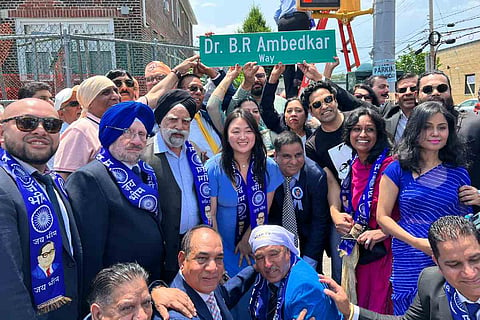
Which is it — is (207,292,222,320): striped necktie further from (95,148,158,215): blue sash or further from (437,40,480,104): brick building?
(437,40,480,104): brick building

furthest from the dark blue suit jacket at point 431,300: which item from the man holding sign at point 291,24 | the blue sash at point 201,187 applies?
the man holding sign at point 291,24

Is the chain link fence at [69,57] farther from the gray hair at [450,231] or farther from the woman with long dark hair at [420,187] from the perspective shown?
the gray hair at [450,231]

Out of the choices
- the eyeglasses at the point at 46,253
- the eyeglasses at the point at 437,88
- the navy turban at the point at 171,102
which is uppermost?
the eyeglasses at the point at 437,88

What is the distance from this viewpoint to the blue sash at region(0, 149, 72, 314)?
2.22 metres

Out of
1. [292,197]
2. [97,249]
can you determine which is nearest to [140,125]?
[97,249]

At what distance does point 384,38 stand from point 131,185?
4.13 metres

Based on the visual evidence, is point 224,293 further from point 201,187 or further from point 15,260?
point 15,260

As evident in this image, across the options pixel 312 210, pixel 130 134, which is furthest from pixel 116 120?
pixel 312 210

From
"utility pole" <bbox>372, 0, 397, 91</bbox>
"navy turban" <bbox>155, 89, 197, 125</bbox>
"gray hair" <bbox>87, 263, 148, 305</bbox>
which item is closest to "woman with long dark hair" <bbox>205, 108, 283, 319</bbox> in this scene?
"navy turban" <bbox>155, 89, 197, 125</bbox>

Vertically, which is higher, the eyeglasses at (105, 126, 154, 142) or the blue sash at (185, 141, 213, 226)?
the eyeglasses at (105, 126, 154, 142)

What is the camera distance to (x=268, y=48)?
438cm

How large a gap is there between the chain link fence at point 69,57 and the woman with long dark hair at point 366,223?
13.0ft

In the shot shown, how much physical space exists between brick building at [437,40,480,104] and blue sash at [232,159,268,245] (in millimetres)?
36863

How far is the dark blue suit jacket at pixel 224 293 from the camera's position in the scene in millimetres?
2680
